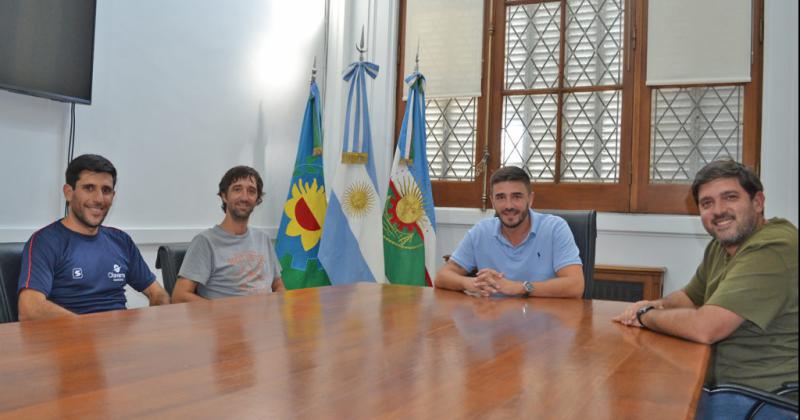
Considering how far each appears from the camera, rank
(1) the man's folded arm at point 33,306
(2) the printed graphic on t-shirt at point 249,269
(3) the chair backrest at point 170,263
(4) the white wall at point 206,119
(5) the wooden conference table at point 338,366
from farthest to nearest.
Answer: (4) the white wall at point 206,119, (2) the printed graphic on t-shirt at point 249,269, (3) the chair backrest at point 170,263, (1) the man's folded arm at point 33,306, (5) the wooden conference table at point 338,366

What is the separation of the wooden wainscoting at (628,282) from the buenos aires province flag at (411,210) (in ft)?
3.66

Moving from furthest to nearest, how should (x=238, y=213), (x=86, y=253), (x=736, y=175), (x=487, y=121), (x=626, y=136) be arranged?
1. (x=487, y=121)
2. (x=626, y=136)
3. (x=238, y=213)
4. (x=86, y=253)
5. (x=736, y=175)

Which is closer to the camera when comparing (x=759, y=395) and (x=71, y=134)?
(x=759, y=395)

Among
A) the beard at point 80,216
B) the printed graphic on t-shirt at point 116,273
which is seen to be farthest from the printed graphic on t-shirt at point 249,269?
the beard at point 80,216

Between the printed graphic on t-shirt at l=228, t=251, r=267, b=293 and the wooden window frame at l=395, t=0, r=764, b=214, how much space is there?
2.31 meters

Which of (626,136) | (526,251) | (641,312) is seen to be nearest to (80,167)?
(526,251)

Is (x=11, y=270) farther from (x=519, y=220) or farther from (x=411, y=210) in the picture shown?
(x=411, y=210)

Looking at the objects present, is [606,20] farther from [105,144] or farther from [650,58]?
[105,144]

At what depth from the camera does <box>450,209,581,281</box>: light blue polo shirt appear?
2.94m

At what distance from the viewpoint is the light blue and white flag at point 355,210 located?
4531mm

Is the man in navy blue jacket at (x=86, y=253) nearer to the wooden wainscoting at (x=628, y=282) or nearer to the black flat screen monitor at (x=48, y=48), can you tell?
the black flat screen monitor at (x=48, y=48)

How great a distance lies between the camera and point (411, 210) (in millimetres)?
4609

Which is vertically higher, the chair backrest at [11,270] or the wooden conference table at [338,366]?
the chair backrest at [11,270]

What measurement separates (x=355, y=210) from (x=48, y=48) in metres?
2.20
